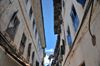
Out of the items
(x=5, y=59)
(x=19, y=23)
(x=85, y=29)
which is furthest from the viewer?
(x=19, y=23)

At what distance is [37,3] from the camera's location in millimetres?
11516

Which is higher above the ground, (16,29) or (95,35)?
(95,35)

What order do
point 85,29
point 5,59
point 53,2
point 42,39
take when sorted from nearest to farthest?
point 85,29, point 5,59, point 53,2, point 42,39

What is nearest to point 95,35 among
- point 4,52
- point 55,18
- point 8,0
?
point 4,52

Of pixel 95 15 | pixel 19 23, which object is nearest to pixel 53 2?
pixel 19 23

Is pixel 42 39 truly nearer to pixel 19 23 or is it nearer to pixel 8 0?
pixel 19 23

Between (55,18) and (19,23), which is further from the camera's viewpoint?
(55,18)

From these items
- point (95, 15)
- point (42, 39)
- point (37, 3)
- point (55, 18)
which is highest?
point (95, 15)

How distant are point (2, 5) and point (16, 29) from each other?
221 centimetres

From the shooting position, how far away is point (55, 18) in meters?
12.7

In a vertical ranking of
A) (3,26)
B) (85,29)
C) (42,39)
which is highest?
(3,26)

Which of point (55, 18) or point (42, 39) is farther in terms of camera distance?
point (42, 39)

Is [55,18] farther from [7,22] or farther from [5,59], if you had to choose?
[5,59]

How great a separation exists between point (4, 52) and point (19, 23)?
113 inches
